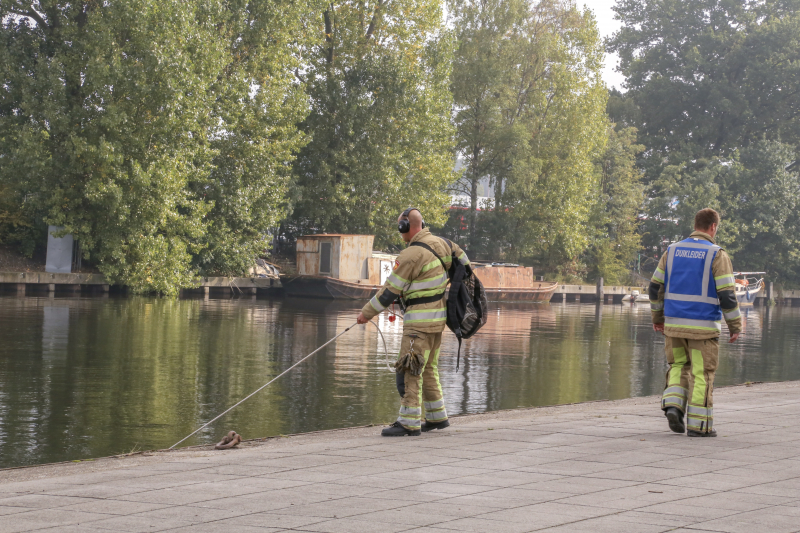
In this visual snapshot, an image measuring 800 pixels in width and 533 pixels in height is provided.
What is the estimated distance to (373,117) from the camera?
1816 inches

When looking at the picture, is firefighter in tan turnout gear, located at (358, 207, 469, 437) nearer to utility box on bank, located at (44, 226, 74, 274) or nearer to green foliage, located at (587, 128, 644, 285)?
utility box on bank, located at (44, 226, 74, 274)

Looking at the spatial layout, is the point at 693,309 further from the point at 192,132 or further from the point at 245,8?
the point at 245,8

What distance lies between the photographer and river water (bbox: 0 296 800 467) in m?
10.2

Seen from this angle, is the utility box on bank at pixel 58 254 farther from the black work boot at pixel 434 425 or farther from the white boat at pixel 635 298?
the white boat at pixel 635 298

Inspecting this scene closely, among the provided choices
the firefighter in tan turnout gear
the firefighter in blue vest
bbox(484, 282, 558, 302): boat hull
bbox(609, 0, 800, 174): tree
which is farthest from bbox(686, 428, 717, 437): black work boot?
bbox(609, 0, 800, 174): tree

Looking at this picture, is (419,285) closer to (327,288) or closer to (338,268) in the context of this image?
(327,288)

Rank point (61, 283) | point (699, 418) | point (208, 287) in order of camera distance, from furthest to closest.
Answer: point (208, 287) < point (61, 283) < point (699, 418)

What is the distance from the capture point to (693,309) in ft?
26.5

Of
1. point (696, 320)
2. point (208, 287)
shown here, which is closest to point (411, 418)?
point (696, 320)

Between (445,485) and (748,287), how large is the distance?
61.7 m

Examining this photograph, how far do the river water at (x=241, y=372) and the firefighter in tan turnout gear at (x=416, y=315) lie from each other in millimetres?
2531

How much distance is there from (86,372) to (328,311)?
19268mm

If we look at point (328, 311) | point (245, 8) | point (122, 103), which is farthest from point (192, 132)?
point (328, 311)

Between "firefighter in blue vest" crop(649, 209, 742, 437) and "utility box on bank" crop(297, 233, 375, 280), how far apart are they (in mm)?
34888
